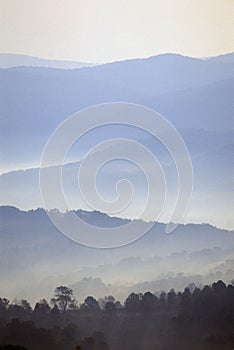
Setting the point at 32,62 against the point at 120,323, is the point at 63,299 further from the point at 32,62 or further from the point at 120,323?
the point at 32,62

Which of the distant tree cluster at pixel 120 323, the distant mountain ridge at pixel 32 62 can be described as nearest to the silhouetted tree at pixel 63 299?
the distant tree cluster at pixel 120 323

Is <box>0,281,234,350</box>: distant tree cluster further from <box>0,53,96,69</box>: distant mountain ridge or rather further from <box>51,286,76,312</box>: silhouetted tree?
<box>0,53,96,69</box>: distant mountain ridge

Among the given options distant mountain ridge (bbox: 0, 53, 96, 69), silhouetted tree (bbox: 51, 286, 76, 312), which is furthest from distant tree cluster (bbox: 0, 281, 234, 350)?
distant mountain ridge (bbox: 0, 53, 96, 69)

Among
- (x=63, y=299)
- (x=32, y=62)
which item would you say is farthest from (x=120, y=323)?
(x=32, y=62)

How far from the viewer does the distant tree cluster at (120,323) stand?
2492mm

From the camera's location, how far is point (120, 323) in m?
2.51

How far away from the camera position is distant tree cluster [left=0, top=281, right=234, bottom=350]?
249 centimetres

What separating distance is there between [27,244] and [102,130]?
0.58 m

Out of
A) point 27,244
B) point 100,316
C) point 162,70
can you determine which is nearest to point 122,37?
point 162,70

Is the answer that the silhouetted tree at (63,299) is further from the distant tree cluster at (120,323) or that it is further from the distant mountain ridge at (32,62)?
the distant mountain ridge at (32,62)

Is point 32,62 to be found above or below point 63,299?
above


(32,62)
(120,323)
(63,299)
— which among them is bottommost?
(120,323)

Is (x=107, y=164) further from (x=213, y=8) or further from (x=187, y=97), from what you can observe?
(x=213, y=8)

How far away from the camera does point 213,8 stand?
2.58 meters
